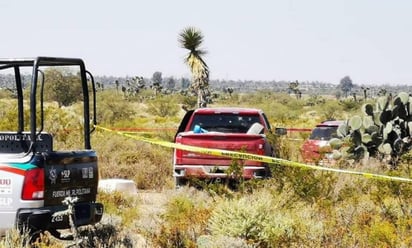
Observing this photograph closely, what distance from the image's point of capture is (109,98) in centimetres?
5966

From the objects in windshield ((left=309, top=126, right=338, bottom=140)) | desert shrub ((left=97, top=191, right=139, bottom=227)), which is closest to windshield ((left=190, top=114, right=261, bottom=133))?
desert shrub ((left=97, top=191, right=139, bottom=227))

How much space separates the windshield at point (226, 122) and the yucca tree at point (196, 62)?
17.0m

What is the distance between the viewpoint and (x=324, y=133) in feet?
70.4

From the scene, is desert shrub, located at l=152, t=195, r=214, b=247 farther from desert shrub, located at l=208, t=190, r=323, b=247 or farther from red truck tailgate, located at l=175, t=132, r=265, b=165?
red truck tailgate, located at l=175, t=132, r=265, b=165

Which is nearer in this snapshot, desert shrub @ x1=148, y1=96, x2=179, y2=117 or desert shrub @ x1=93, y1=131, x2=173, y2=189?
desert shrub @ x1=93, y1=131, x2=173, y2=189

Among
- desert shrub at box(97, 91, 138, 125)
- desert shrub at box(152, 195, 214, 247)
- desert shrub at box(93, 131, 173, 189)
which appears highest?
desert shrub at box(152, 195, 214, 247)

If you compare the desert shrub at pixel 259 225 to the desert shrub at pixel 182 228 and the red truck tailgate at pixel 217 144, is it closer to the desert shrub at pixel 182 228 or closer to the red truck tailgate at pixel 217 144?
the desert shrub at pixel 182 228

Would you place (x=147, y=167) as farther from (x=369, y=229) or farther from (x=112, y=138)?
(x=369, y=229)

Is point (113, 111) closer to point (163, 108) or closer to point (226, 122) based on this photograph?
point (163, 108)

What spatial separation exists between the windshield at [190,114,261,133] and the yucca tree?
55.8 ft

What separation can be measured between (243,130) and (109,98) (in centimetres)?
4526

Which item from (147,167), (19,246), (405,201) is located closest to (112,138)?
(147,167)

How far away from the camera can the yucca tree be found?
32.0 metres

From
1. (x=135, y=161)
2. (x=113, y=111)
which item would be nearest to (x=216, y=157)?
(x=135, y=161)
